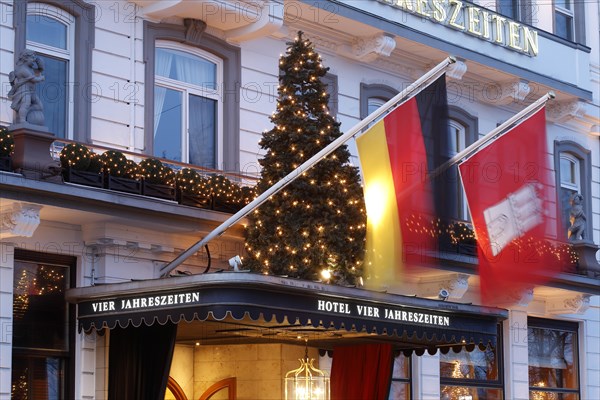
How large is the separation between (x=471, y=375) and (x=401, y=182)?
6520mm

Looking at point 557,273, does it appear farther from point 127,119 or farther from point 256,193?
point 127,119

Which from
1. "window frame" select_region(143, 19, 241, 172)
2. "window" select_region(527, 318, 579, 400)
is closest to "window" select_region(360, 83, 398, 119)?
"window frame" select_region(143, 19, 241, 172)

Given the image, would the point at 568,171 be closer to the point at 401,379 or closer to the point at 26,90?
the point at 401,379

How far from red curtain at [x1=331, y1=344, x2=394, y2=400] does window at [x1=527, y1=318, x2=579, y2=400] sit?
5.53 m

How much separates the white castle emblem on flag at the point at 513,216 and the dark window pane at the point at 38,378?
6.22 meters

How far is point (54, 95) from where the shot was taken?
17.0 m

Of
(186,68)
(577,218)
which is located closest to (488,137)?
(186,68)

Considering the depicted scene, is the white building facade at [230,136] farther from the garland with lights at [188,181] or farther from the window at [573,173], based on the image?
the garland with lights at [188,181]

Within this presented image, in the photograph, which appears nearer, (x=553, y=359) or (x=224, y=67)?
(x=224, y=67)

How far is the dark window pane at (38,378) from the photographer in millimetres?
15750

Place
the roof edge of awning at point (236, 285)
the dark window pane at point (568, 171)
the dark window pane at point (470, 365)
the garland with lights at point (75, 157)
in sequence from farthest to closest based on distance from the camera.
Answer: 1. the dark window pane at point (568, 171)
2. the dark window pane at point (470, 365)
3. the garland with lights at point (75, 157)
4. the roof edge of awning at point (236, 285)

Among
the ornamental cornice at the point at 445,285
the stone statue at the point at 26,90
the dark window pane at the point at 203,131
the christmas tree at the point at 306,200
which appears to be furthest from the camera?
the ornamental cornice at the point at 445,285

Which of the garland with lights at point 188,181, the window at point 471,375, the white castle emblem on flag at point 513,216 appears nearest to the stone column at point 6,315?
the garland with lights at point 188,181

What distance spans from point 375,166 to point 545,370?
8527 mm
